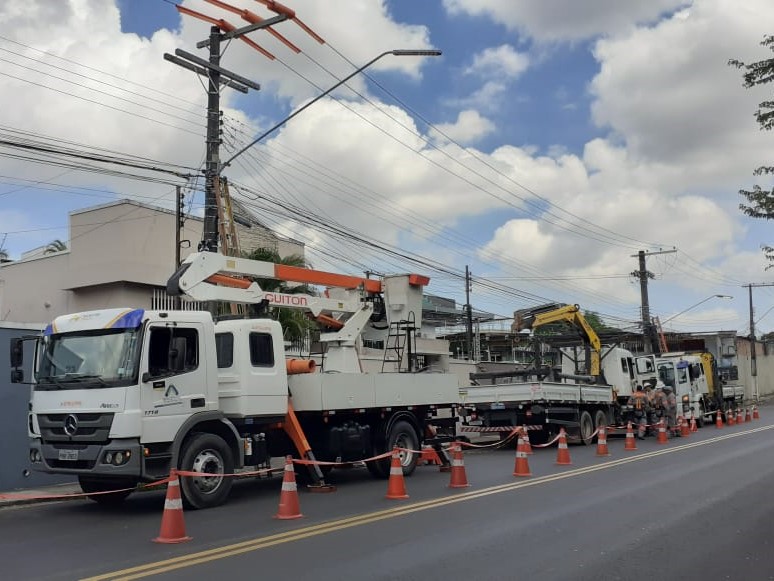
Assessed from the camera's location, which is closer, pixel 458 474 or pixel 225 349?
pixel 225 349

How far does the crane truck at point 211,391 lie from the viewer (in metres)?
9.83

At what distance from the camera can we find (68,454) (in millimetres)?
9883

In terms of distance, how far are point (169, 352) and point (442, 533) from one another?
A: 4398mm

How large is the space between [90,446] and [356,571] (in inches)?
188

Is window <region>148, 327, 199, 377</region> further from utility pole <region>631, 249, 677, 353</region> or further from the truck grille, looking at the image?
utility pole <region>631, 249, 677, 353</region>

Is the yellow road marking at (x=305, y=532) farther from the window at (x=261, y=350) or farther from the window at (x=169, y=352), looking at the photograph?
the window at (x=261, y=350)

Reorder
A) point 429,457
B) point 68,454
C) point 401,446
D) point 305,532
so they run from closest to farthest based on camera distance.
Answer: point 305,532 < point 68,454 < point 401,446 < point 429,457

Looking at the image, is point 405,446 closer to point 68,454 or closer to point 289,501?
point 289,501

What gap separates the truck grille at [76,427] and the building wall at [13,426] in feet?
10.7

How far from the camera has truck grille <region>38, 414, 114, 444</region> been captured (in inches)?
381

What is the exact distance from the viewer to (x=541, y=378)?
21375 mm

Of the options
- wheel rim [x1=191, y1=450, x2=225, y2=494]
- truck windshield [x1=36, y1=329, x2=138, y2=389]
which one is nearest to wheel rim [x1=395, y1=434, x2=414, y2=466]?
wheel rim [x1=191, y1=450, x2=225, y2=494]

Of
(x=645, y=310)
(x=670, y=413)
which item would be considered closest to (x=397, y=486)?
(x=670, y=413)


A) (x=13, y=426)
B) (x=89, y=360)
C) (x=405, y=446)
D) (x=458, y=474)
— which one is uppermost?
(x=89, y=360)
